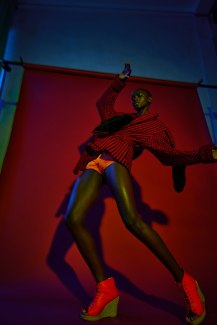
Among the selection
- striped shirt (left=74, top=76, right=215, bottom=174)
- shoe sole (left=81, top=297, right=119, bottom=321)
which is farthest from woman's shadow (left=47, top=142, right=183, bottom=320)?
striped shirt (left=74, top=76, right=215, bottom=174)

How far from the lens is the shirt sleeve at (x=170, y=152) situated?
1377mm

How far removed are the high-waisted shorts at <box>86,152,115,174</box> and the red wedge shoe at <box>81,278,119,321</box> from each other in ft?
1.79

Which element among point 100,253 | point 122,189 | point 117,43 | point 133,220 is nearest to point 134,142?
point 122,189

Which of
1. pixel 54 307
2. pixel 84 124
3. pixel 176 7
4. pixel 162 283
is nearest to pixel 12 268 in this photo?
pixel 54 307

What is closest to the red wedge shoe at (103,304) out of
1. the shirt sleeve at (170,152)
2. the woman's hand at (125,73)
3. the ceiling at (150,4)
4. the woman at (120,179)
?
the woman at (120,179)

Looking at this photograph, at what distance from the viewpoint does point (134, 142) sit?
152cm

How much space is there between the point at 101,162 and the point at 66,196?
0.82m

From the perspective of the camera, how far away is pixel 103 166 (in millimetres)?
1425

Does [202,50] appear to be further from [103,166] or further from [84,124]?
[103,166]

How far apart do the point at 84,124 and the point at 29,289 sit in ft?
4.56

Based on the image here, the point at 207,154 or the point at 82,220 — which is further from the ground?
the point at 207,154

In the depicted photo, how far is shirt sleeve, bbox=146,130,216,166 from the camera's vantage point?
1377 mm

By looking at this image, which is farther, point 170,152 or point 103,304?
point 170,152

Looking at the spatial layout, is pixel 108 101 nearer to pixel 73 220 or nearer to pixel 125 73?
pixel 125 73
